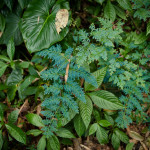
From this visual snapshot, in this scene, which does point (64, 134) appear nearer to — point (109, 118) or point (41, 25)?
point (109, 118)

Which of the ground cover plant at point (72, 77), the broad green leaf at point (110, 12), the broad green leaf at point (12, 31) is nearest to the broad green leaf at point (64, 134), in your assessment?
the ground cover plant at point (72, 77)

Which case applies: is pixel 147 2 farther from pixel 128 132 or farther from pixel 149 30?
pixel 128 132

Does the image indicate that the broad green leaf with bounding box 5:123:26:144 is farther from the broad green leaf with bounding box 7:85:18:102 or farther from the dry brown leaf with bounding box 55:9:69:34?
the dry brown leaf with bounding box 55:9:69:34

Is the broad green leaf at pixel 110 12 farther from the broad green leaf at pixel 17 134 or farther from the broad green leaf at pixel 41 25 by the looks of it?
the broad green leaf at pixel 17 134

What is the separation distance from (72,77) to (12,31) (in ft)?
4.23

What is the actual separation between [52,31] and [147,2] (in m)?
1.25

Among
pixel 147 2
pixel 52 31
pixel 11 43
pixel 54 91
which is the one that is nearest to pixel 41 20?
pixel 52 31

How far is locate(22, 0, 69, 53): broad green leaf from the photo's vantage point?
64.7 inches

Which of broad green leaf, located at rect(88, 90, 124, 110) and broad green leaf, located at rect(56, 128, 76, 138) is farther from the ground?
broad green leaf, located at rect(88, 90, 124, 110)

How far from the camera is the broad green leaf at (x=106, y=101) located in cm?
155

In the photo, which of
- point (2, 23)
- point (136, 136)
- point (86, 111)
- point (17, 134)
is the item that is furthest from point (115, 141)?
point (2, 23)

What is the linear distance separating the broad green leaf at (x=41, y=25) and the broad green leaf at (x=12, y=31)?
44cm

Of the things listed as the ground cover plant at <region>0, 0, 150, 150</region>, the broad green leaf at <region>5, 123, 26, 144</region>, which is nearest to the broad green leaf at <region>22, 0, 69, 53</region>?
the ground cover plant at <region>0, 0, 150, 150</region>

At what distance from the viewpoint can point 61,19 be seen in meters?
1.67
